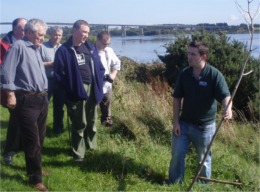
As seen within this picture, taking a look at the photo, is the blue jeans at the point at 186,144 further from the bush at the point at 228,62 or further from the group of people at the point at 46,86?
the bush at the point at 228,62

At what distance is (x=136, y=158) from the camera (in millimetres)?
5523

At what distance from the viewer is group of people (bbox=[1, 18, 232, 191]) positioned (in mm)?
4266

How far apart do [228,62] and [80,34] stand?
17.7ft

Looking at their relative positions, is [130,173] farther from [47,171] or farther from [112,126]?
[112,126]

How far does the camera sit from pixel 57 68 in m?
5.20

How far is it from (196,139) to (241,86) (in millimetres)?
4957

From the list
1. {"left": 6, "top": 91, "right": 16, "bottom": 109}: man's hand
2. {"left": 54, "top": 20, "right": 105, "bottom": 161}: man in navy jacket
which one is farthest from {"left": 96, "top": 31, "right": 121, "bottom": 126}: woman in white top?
{"left": 6, "top": 91, "right": 16, "bottom": 109}: man's hand

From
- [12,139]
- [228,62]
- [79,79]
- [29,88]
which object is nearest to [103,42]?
[79,79]

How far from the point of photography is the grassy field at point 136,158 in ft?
15.7

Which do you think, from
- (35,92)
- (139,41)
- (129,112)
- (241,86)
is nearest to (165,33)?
(139,41)

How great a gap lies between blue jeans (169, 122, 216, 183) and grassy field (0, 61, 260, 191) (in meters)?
0.18

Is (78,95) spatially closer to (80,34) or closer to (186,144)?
(80,34)

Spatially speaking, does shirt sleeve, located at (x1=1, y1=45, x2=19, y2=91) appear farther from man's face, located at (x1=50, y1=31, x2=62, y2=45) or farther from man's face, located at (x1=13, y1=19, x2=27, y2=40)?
man's face, located at (x1=50, y1=31, x2=62, y2=45)

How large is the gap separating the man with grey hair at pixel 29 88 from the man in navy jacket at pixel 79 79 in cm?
69
